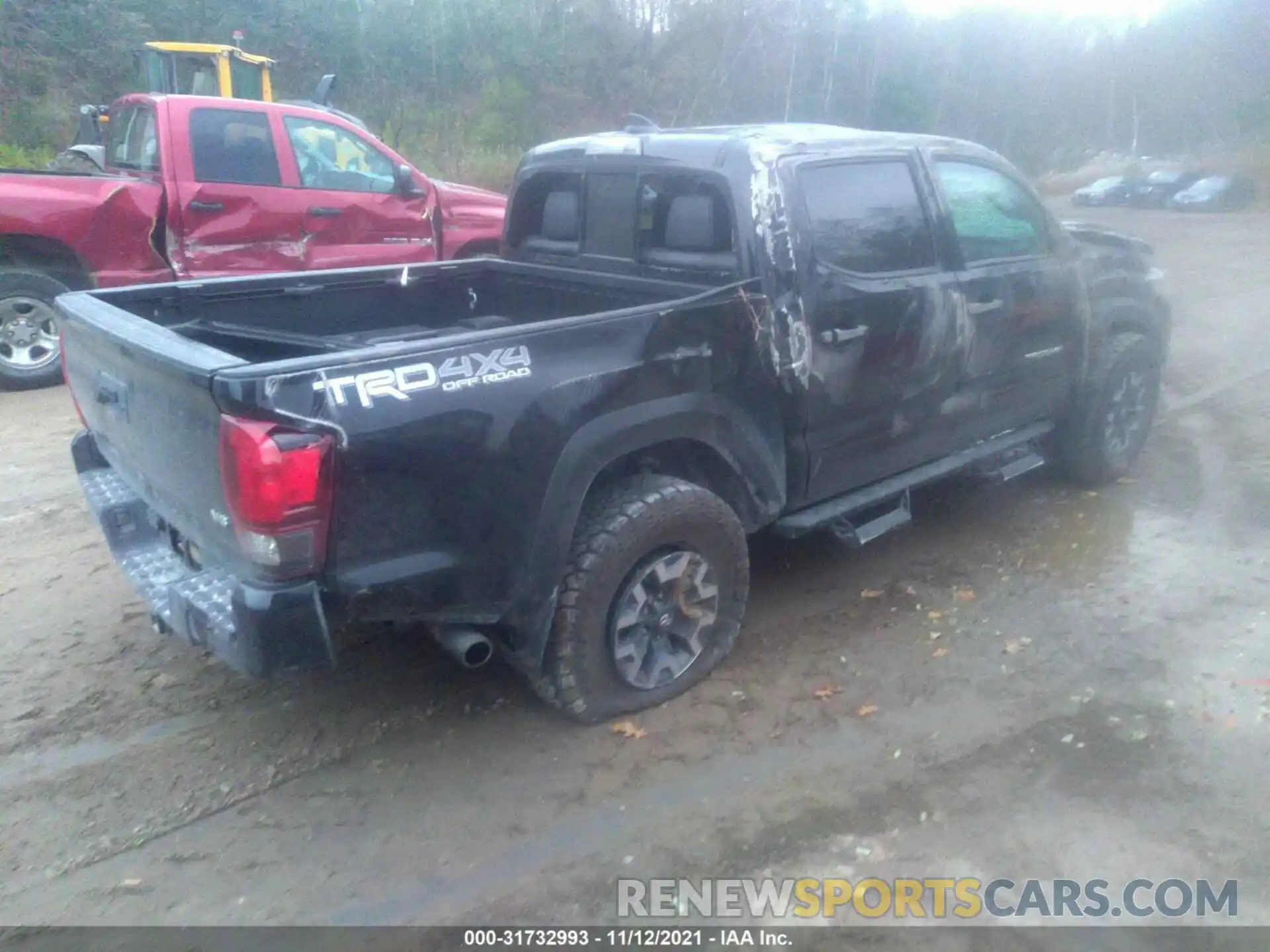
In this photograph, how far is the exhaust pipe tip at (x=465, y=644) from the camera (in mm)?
3281

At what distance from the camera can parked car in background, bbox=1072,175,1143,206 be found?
27.1 metres

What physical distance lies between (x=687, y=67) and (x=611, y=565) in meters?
24.4

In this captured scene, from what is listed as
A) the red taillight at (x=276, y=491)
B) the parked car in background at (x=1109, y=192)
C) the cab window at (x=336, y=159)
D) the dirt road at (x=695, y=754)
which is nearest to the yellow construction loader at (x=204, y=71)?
the cab window at (x=336, y=159)

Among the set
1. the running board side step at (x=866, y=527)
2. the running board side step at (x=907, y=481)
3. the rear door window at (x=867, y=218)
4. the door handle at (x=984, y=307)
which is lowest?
the running board side step at (x=866, y=527)

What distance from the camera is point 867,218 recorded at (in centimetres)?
430

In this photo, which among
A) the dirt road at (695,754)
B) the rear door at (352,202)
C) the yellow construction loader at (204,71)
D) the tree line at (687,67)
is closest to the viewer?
the dirt road at (695,754)

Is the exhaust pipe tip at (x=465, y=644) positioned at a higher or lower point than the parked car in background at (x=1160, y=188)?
higher

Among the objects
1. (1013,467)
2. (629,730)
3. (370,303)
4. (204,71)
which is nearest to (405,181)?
(370,303)

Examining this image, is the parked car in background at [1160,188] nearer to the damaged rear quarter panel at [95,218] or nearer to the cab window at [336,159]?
the cab window at [336,159]

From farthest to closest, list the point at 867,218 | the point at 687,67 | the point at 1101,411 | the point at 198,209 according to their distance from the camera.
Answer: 1. the point at 687,67
2. the point at 198,209
3. the point at 1101,411
4. the point at 867,218

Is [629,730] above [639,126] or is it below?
below

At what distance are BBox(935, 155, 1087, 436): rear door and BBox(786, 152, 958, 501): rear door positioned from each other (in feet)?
0.69

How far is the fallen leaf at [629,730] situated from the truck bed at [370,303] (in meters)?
1.54

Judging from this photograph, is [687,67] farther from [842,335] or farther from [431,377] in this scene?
[431,377]
